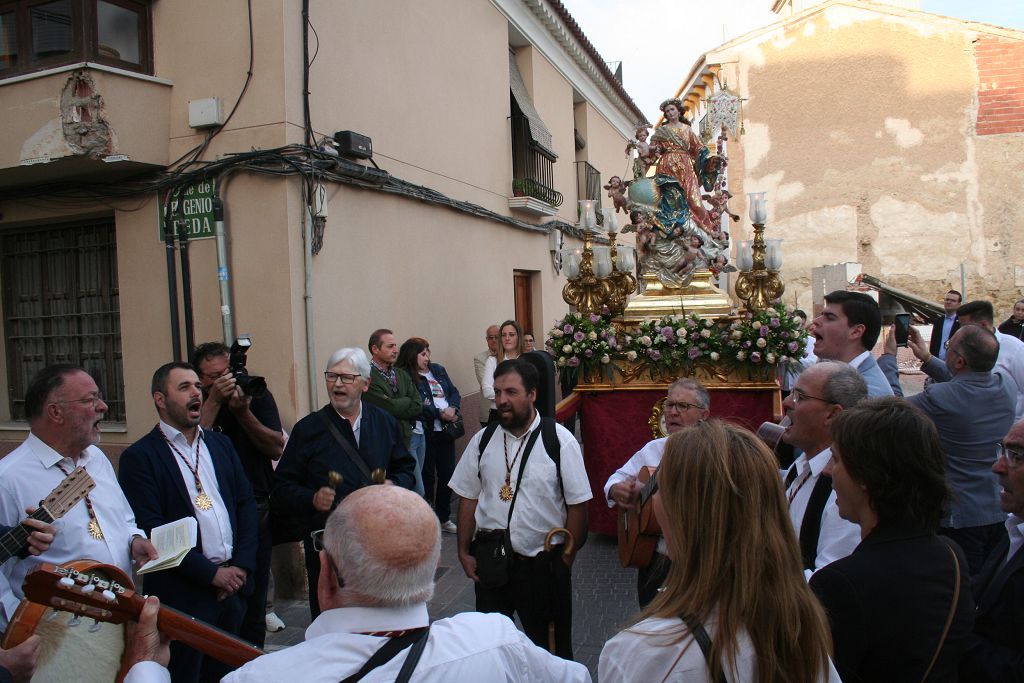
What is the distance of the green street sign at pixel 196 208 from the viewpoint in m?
6.03

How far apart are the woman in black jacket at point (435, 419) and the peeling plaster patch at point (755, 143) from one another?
1449 cm

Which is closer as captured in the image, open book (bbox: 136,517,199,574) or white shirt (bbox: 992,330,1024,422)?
open book (bbox: 136,517,199,574)

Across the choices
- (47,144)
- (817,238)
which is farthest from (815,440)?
(817,238)

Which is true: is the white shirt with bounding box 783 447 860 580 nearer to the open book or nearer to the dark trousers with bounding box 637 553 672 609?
the dark trousers with bounding box 637 553 672 609

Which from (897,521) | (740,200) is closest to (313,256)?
(897,521)

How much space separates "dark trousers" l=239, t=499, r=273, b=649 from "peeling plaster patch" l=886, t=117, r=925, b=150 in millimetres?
18000

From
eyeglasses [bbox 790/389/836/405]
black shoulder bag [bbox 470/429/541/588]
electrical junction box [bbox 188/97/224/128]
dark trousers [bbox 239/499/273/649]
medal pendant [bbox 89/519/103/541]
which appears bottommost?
dark trousers [bbox 239/499/273/649]

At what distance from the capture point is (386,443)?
394cm

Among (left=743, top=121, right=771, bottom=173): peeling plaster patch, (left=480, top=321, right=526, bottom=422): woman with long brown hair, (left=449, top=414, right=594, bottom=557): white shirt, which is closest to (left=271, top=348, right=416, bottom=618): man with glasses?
(left=449, top=414, right=594, bottom=557): white shirt

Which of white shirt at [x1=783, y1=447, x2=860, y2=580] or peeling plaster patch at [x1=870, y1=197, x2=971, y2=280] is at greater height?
peeling plaster patch at [x1=870, y1=197, x2=971, y2=280]

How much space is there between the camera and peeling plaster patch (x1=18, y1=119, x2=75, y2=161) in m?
5.65

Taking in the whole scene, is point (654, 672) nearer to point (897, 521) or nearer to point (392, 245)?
point (897, 521)

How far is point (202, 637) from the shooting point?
2082mm

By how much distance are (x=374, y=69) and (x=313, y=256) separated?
2281mm
